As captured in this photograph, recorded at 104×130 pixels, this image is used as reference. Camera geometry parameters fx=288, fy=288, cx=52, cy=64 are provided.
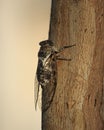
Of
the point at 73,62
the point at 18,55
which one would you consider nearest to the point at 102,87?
the point at 73,62

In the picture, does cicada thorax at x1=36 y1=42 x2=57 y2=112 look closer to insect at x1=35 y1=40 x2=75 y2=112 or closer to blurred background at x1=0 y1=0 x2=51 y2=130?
insect at x1=35 y1=40 x2=75 y2=112

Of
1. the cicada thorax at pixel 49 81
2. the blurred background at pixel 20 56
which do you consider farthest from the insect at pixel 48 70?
the blurred background at pixel 20 56

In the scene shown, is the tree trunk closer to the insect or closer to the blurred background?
the insect

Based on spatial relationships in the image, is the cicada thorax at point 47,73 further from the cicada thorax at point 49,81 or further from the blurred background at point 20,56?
the blurred background at point 20,56

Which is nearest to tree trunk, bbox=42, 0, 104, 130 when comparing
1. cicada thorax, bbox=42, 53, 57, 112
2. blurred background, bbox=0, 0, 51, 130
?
cicada thorax, bbox=42, 53, 57, 112

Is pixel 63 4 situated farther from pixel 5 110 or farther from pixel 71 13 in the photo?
pixel 5 110

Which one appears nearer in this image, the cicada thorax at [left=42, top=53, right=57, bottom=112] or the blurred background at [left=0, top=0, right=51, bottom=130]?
the cicada thorax at [left=42, top=53, right=57, bottom=112]
